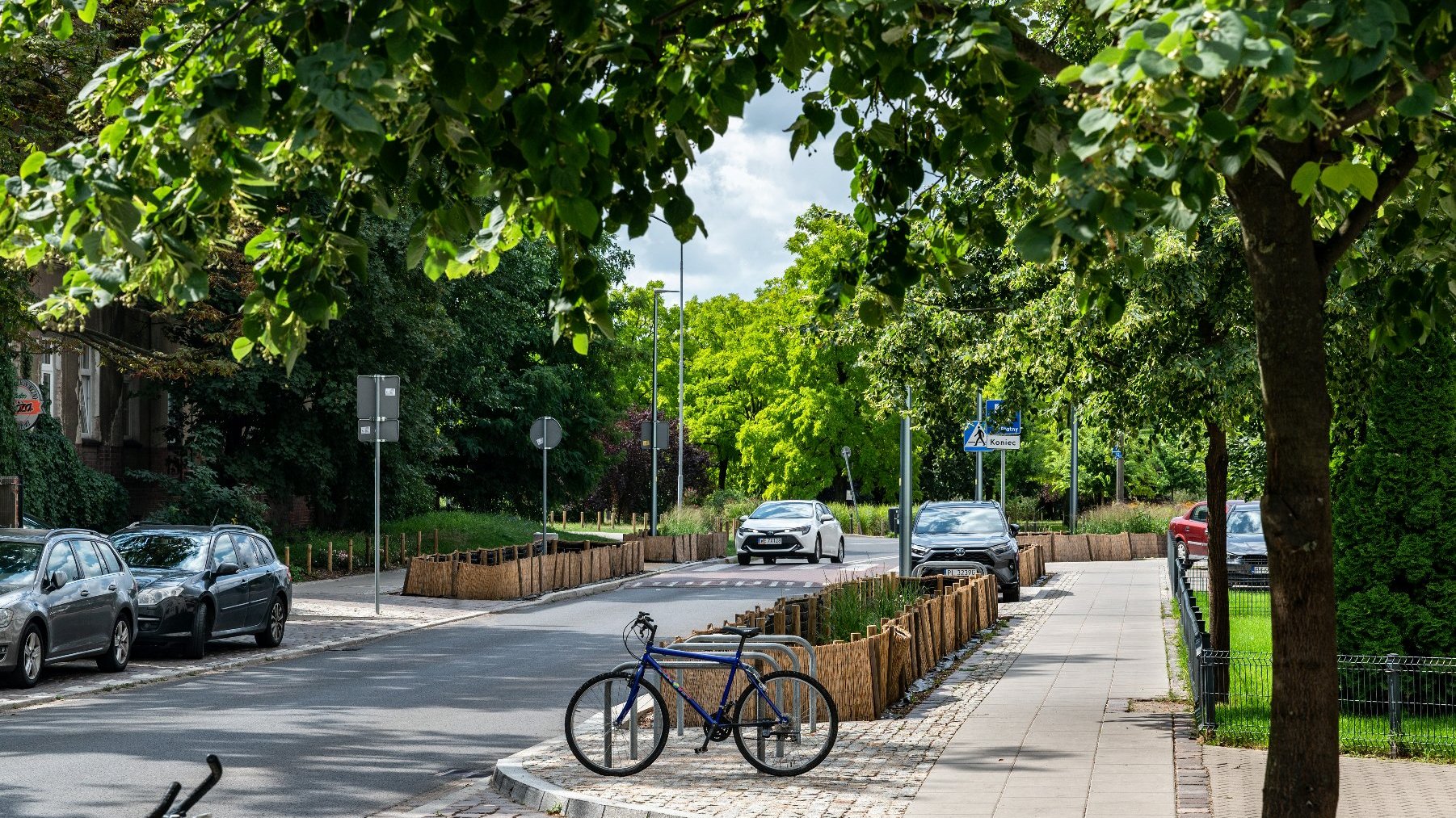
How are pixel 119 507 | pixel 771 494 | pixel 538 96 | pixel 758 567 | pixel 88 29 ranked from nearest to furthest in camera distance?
pixel 538 96, pixel 88 29, pixel 119 507, pixel 758 567, pixel 771 494

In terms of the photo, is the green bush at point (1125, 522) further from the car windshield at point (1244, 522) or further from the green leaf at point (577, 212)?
the green leaf at point (577, 212)

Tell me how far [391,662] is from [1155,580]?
1968 cm

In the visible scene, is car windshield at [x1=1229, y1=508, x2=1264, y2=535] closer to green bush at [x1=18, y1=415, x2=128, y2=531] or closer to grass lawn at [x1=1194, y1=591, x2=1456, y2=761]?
grass lawn at [x1=1194, y1=591, x2=1456, y2=761]

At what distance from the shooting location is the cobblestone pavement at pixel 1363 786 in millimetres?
8945

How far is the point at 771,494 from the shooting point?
68.9 meters

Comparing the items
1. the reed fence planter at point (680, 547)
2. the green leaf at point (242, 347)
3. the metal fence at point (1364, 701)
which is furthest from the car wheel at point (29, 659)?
the reed fence planter at point (680, 547)

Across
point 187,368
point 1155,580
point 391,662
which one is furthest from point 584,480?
point 391,662

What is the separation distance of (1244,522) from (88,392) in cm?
2404

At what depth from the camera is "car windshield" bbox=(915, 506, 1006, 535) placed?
29172 mm

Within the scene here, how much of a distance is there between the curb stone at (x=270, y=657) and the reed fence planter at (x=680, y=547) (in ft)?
37.1

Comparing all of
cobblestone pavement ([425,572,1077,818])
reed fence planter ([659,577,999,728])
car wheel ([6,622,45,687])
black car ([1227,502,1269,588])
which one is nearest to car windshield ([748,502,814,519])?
black car ([1227,502,1269,588])

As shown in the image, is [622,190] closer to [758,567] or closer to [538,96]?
[538,96]

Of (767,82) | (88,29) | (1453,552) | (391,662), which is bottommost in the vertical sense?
(391,662)

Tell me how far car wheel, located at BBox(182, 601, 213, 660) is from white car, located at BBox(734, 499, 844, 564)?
2283 cm
